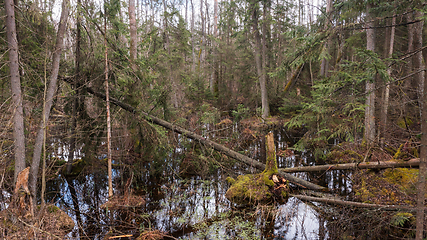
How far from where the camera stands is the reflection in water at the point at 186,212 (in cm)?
571

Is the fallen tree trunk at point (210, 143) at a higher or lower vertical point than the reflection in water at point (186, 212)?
higher

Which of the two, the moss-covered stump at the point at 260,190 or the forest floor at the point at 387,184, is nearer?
the forest floor at the point at 387,184

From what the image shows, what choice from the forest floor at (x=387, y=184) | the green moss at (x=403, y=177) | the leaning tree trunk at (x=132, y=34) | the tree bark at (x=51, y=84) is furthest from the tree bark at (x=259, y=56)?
the tree bark at (x=51, y=84)

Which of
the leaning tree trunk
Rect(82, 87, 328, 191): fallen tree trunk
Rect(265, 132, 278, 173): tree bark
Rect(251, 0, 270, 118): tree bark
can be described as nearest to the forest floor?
Rect(82, 87, 328, 191): fallen tree trunk

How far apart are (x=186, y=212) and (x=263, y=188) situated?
2.46 meters

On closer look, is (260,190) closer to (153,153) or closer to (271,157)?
(271,157)

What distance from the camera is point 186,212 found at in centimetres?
679

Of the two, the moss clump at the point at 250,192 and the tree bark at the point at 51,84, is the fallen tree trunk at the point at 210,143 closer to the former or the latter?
the moss clump at the point at 250,192

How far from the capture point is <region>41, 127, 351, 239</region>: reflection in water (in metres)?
5.71

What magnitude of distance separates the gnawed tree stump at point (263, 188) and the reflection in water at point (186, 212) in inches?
13.8

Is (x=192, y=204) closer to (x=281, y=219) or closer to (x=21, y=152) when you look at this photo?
(x=281, y=219)

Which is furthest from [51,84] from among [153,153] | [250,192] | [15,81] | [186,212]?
[250,192]

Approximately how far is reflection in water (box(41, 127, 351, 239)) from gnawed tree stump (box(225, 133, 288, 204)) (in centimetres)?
35

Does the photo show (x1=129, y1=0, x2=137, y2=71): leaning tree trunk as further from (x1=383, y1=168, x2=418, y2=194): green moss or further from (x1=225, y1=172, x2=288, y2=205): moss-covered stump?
(x1=383, y1=168, x2=418, y2=194): green moss
